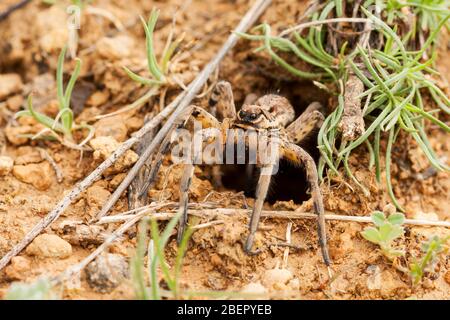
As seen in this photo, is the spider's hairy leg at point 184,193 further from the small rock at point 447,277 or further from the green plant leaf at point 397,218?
the small rock at point 447,277

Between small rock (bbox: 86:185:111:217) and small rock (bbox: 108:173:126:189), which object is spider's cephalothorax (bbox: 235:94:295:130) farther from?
small rock (bbox: 86:185:111:217)

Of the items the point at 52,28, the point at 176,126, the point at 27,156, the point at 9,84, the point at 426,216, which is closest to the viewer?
the point at 426,216

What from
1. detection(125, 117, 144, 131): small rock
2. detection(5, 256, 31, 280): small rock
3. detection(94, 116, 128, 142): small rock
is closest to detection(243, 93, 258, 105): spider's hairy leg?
detection(125, 117, 144, 131): small rock

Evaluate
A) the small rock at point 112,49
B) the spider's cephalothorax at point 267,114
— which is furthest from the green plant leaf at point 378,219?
the small rock at point 112,49

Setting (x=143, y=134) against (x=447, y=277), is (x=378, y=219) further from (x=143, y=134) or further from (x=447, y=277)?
(x=143, y=134)

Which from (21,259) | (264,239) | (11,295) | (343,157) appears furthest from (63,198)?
(343,157)

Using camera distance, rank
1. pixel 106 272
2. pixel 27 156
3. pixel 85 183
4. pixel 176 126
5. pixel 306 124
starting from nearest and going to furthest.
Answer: pixel 106 272, pixel 85 183, pixel 176 126, pixel 27 156, pixel 306 124

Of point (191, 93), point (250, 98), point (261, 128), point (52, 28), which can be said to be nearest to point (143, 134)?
point (191, 93)
